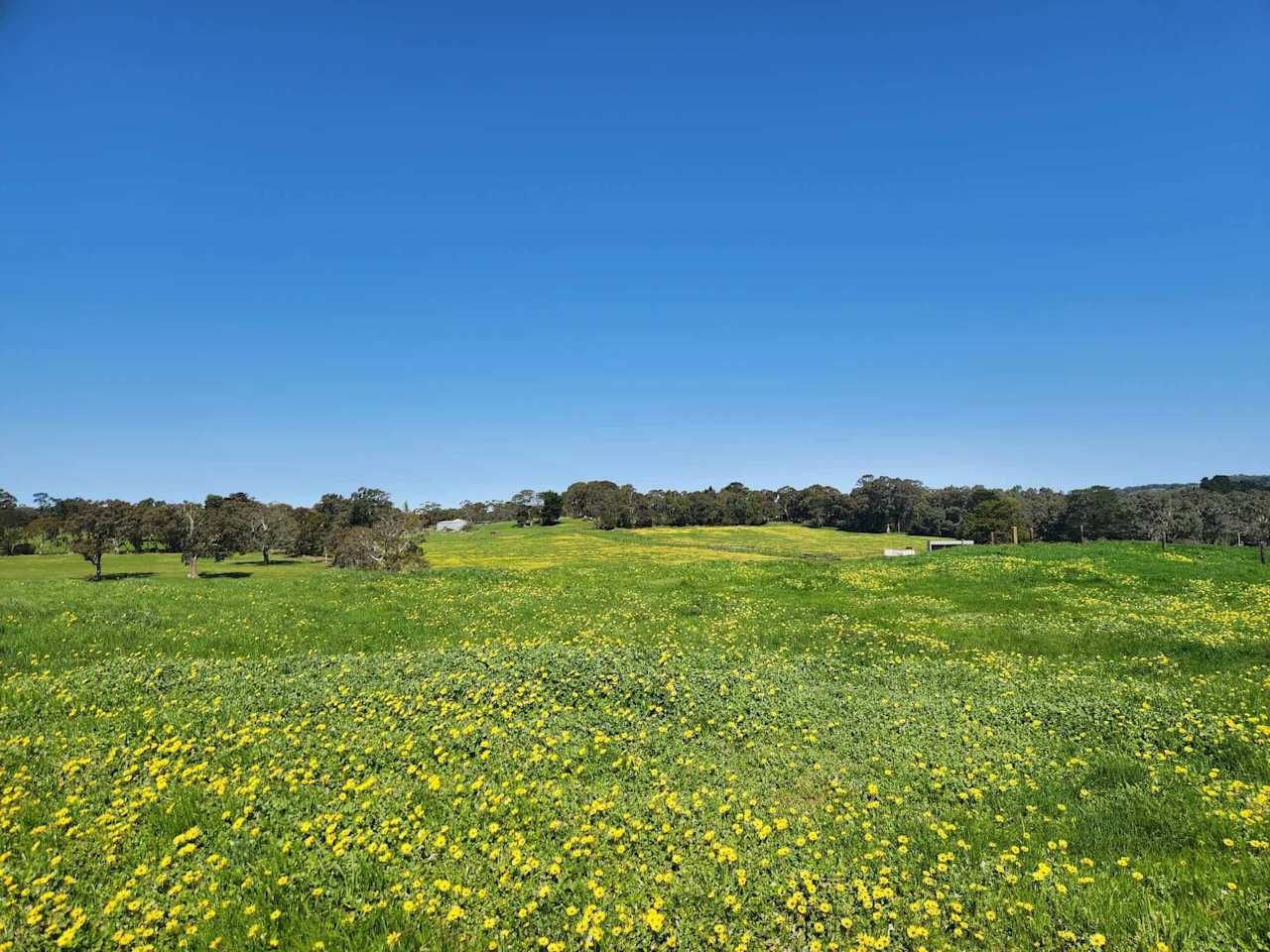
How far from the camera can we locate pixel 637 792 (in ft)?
28.8

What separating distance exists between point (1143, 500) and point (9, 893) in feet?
541

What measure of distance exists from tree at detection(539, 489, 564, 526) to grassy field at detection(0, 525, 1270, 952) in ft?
476

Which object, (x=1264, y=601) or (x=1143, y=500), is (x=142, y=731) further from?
(x=1143, y=500)

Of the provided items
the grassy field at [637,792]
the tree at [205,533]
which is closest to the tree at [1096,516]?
the grassy field at [637,792]

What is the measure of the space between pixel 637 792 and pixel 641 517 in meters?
152

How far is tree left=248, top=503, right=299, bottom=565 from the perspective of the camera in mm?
74500

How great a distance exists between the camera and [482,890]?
650cm

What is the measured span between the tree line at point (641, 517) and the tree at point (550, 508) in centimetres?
42

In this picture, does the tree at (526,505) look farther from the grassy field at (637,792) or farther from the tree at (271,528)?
the grassy field at (637,792)

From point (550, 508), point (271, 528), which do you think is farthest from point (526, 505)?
point (271, 528)

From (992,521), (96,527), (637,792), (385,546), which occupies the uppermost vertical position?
(992,521)

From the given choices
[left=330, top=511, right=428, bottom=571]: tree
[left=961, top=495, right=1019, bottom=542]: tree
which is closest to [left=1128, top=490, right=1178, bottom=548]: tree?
[left=961, top=495, right=1019, bottom=542]: tree

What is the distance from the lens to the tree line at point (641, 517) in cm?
5692

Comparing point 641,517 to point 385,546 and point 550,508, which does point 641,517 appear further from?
point 385,546
